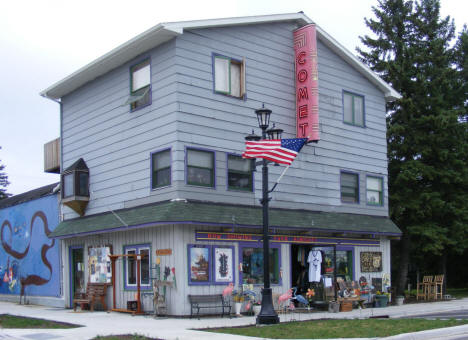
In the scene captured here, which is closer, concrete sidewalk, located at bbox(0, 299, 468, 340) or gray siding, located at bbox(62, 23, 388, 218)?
concrete sidewalk, located at bbox(0, 299, 468, 340)

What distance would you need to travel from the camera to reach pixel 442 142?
29453 millimetres

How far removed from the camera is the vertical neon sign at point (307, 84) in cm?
2139

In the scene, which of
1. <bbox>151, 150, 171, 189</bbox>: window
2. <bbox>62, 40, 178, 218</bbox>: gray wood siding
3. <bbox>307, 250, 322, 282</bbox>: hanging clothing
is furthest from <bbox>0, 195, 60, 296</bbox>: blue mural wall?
<bbox>307, 250, 322, 282</bbox>: hanging clothing

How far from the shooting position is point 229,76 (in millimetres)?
20266

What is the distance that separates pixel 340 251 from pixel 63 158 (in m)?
11.7

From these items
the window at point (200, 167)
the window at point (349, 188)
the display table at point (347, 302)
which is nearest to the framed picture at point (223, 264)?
the window at point (200, 167)

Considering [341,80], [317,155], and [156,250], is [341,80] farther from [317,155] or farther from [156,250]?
[156,250]

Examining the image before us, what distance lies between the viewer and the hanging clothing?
69.8 ft

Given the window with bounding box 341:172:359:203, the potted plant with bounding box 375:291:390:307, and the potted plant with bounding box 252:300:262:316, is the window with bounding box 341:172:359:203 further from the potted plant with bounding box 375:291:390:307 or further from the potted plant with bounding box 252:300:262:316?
the potted plant with bounding box 252:300:262:316

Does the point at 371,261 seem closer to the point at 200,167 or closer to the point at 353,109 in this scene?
the point at 353,109

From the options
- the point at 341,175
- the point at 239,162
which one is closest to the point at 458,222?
the point at 341,175

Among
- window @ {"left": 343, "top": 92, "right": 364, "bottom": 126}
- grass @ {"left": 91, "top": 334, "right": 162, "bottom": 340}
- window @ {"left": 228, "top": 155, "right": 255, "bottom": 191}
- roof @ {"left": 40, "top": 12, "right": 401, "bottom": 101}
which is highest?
roof @ {"left": 40, "top": 12, "right": 401, "bottom": 101}

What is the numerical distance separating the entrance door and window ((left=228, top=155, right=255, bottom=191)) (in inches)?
275

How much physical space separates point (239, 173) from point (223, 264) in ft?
10.2
